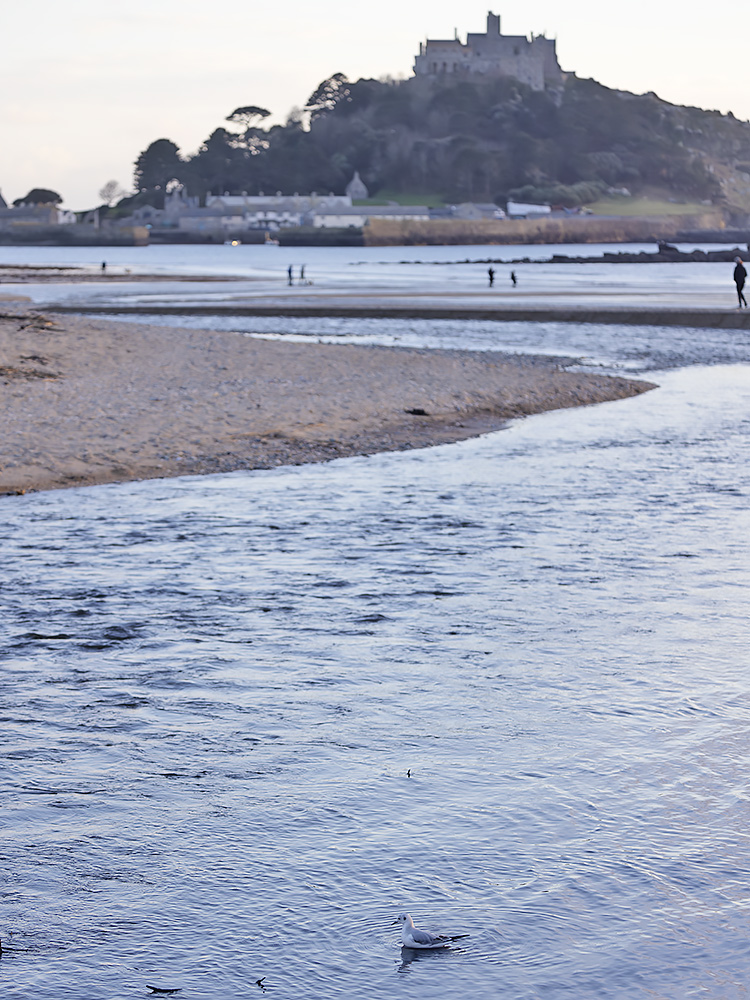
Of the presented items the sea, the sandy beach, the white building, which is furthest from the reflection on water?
the white building

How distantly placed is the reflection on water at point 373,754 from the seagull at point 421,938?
46mm

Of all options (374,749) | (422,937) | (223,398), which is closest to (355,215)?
(223,398)

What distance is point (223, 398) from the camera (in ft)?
56.7

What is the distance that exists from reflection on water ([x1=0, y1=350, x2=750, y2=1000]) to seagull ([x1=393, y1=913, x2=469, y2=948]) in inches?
1.8

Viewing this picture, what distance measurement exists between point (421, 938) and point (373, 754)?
1.57 meters

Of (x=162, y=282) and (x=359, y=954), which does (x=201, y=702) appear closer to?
(x=359, y=954)

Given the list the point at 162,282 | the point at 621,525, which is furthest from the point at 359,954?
the point at 162,282

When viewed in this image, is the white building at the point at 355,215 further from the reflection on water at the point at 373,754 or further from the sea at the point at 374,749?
the reflection on water at the point at 373,754

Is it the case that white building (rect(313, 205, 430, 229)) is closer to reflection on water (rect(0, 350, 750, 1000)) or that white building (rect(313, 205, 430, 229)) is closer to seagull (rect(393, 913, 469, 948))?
reflection on water (rect(0, 350, 750, 1000))

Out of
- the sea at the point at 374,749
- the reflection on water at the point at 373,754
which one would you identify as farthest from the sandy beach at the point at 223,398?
the reflection on water at the point at 373,754

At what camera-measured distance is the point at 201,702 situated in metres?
5.89

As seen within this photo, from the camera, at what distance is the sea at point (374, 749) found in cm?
363

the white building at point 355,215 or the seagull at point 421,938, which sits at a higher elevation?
the white building at point 355,215

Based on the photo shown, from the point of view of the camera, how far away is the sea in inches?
143
